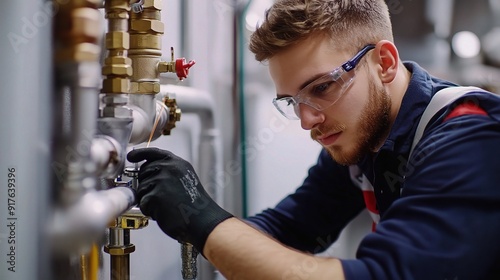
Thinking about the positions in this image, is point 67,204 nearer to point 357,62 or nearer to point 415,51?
point 357,62

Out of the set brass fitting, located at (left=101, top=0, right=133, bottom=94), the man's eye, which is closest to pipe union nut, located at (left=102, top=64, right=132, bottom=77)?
brass fitting, located at (left=101, top=0, right=133, bottom=94)

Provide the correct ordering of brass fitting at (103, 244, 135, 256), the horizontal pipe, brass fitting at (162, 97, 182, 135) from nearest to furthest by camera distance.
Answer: the horizontal pipe
brass fitting at (103, 244, 135, 256)
brass fitting at (162, 97, 182, 135)

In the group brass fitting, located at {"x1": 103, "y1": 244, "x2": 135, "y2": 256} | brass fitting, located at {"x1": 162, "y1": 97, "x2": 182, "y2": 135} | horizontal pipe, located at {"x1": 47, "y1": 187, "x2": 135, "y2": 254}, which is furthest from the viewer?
brass fitting, located at {"x1": 162, "y1": 97, "x2": 182, "y2": 135}

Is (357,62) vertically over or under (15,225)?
over

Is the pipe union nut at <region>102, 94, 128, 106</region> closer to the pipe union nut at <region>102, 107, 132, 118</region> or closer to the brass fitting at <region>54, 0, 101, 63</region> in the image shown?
the pipe union nut at <region>102, 107, 132, 118</region>

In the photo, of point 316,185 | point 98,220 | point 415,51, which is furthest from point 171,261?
point 415,51

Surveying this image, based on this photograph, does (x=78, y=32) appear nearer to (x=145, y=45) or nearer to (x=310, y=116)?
(x=145, y=45)

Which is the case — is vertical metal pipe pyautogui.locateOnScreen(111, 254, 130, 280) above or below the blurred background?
below

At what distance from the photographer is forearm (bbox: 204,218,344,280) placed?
2.16 feet

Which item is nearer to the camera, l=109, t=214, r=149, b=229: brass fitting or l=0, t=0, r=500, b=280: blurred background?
l=0, t=0, r=500, b=280: blurred background

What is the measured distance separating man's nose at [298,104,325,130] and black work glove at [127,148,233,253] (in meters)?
0.23

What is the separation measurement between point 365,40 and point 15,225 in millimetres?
606

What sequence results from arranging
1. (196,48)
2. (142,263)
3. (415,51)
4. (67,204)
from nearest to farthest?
(67,204), (142,263), (196,48), (415,51)

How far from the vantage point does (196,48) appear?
1036 millimetres
